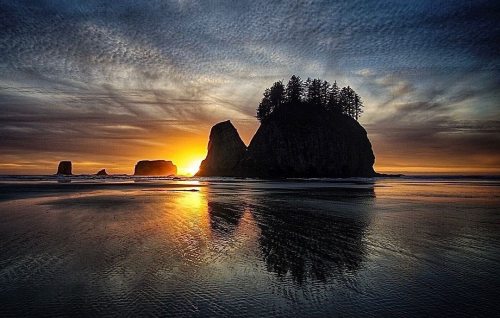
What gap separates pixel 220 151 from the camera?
114000 mm

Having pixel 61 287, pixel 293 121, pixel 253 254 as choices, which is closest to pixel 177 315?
pixel 61 287

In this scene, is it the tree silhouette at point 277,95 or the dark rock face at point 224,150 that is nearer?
the tree silhouette at point 277,95

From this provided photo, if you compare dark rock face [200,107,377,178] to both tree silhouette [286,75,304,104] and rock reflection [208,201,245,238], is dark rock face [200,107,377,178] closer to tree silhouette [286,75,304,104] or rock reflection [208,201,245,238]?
tree silhouette [286,75,304,104]

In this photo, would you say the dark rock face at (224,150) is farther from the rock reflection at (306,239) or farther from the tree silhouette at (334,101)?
the rock reflection at (306,239)

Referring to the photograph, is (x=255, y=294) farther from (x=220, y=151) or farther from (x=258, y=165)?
(x=220, y=151)

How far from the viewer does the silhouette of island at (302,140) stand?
86688 millimetres

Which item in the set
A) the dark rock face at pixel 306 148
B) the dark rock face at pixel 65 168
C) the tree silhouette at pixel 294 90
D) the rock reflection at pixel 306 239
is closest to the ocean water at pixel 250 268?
the rock reflection at pixel 306 239

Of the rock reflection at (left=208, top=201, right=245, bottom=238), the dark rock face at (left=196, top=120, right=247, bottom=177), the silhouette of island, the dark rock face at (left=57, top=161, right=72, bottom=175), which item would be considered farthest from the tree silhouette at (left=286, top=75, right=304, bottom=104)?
the dark rock face at (left=57, top=161, right=72, bottom=175)

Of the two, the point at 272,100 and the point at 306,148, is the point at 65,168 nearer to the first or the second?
the point at 272,100

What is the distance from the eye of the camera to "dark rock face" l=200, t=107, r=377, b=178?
283 feet

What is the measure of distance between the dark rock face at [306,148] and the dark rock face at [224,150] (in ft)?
33.9

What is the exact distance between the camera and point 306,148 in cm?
8744

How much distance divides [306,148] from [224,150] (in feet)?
117

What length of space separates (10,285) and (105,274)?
1475mm
